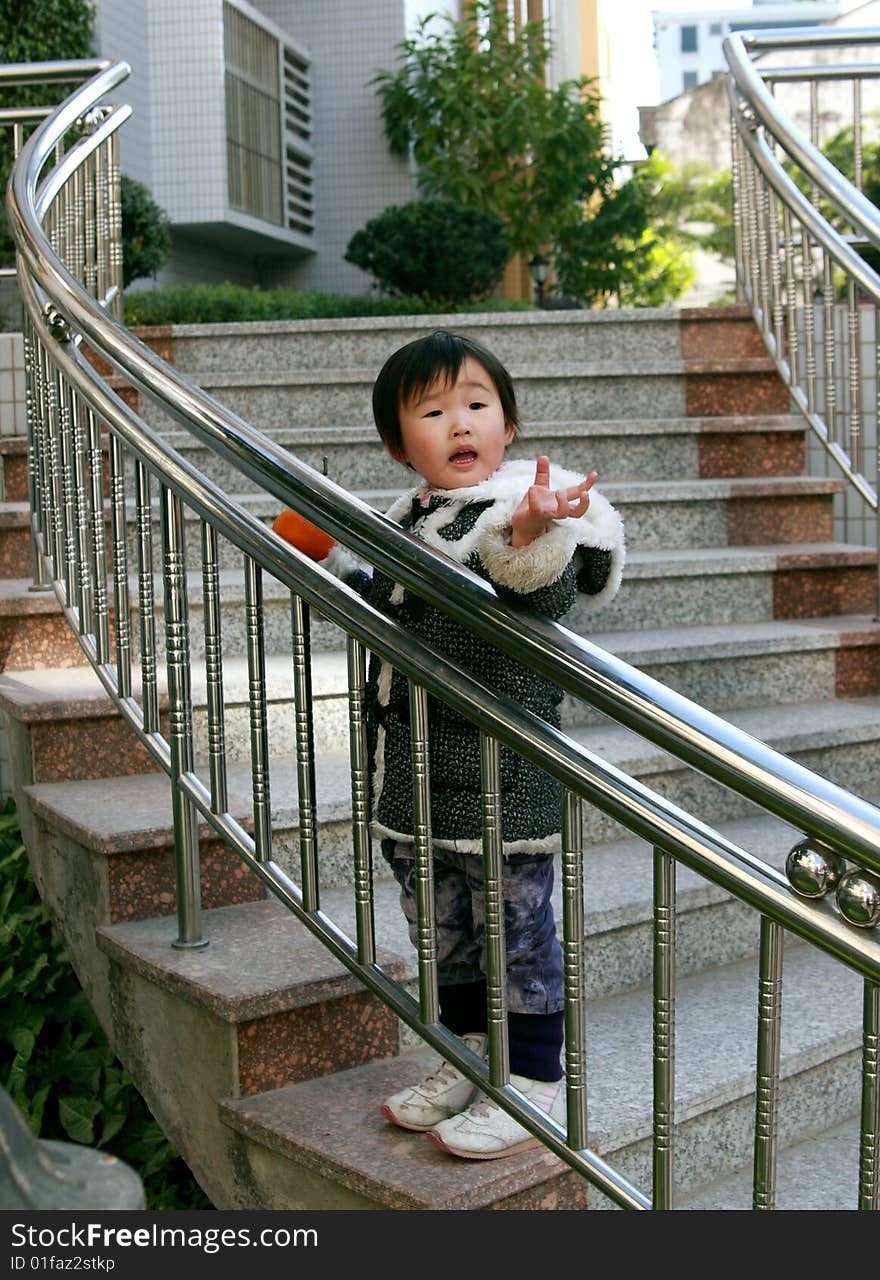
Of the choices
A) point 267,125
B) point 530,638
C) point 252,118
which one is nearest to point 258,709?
point 530,638

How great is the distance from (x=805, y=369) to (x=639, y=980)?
2346 mm

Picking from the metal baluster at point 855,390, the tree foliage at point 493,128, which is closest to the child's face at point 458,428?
the metal baluster at point 855,390

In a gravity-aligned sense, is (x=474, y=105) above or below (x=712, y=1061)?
above

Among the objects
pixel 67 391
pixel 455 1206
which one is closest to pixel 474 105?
pixel 67 391

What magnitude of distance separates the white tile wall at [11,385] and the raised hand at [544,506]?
306 cm

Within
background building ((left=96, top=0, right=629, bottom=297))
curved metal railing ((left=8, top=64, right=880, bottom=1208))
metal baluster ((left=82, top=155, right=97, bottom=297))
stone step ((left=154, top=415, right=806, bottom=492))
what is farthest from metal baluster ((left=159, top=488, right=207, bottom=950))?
background building ((left=96, top=0, right=629, bottom=297))

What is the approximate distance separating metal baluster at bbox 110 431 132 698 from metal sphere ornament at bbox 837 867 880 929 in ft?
4.65

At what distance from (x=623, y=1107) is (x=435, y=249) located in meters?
6.13

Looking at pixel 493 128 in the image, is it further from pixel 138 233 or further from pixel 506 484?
pixel 506 484

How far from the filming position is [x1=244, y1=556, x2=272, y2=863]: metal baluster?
210cm

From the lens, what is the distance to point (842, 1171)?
2.28 meters

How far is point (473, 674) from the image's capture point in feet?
6.17

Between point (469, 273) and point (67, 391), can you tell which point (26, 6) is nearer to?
point (469, 273)
